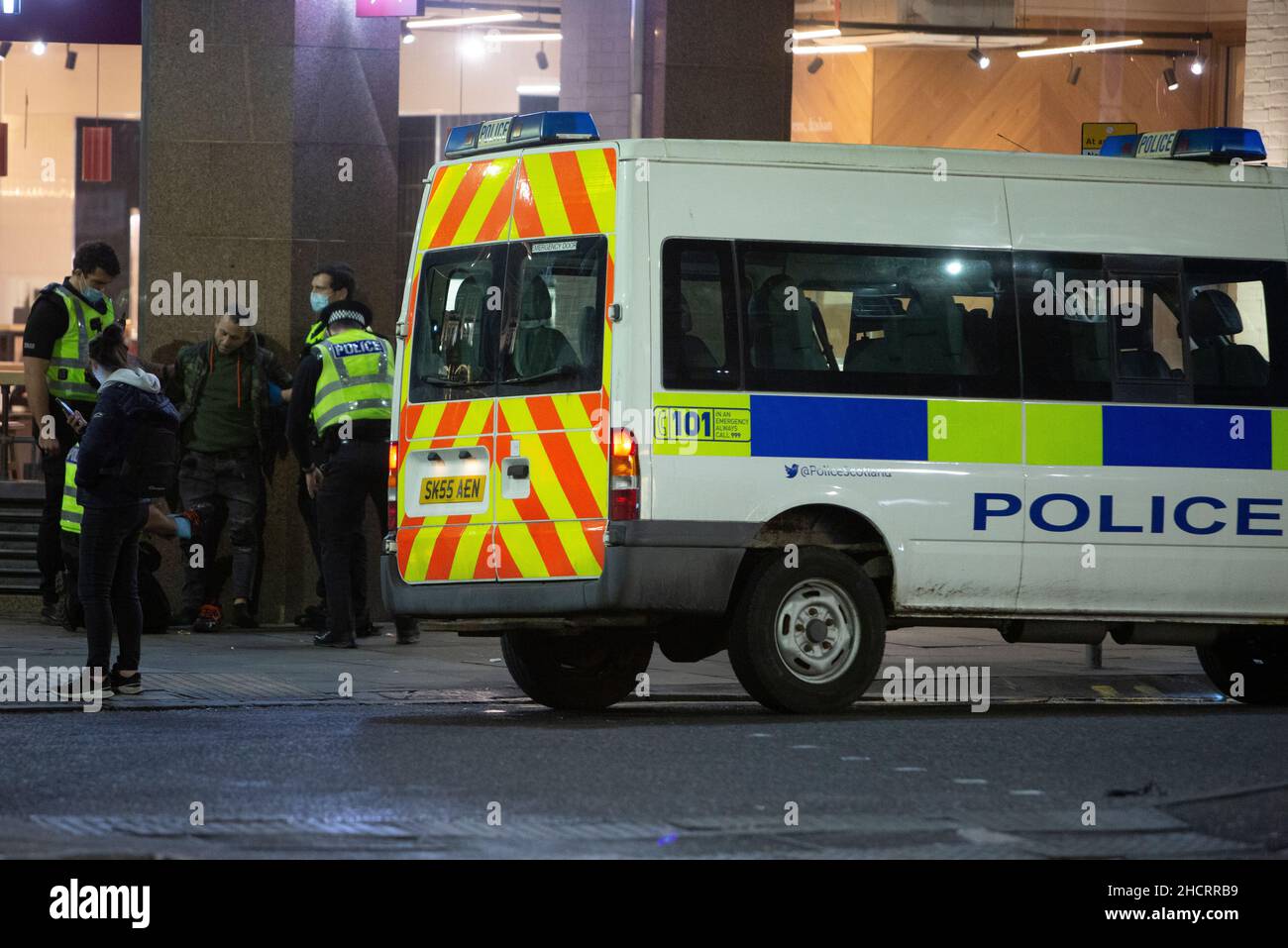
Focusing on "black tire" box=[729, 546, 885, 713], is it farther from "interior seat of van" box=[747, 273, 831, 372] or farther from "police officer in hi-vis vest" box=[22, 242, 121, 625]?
"police officer in hi-vis vest" box=[22, 242, 121, 625]

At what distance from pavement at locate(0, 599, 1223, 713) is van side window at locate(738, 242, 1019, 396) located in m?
1.76

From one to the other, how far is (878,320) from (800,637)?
1417 mm

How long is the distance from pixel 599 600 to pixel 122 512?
240cm

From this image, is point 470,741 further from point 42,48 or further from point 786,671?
point 42,48

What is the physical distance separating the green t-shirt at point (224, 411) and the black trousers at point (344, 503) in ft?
4.29

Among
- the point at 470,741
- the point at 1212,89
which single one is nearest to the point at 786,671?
the point at 470,741

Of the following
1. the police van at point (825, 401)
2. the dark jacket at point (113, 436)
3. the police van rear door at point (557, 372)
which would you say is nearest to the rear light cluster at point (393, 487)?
the police van at point (825, 401)

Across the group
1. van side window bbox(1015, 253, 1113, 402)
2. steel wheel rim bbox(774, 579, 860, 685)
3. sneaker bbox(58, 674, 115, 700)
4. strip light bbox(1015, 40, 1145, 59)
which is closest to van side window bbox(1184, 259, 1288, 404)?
van side window bbox(1015, 253, 1113, 402)

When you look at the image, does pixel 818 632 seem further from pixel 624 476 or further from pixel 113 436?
pixel 113 436

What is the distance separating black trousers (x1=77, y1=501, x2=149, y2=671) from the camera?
33.3 feet

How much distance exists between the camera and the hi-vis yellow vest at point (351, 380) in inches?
496

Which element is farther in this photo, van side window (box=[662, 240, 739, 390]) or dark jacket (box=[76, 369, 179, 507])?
dark jacket (box=[76, 369, 179, 507])

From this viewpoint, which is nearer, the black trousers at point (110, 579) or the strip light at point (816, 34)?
the black trousers at point (110, 579)

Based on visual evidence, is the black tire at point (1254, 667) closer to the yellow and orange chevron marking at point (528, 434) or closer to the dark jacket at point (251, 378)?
the yellow and orange chevron marking at point (528, 434)
